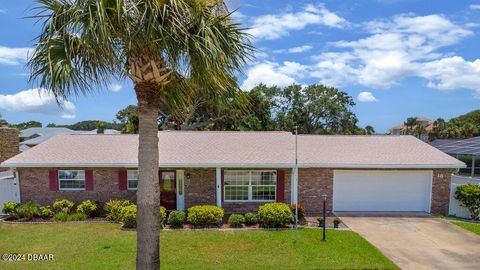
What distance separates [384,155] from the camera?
1538 centimetres

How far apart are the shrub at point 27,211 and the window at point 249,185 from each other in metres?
8.51

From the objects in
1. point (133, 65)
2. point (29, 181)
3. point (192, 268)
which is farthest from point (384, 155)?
point (29, 181)

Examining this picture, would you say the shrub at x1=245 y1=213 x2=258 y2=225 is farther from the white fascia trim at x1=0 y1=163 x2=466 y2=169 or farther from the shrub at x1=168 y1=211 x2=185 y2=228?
the shrub at x1=168 y1=211 x2=185 y2=228

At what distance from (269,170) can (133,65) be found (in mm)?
10563

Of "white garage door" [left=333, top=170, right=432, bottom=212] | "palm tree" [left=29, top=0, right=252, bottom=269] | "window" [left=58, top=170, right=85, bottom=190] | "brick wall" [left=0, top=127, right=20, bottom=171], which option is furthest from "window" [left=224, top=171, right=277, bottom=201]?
"brick wall" [left=0, top=127, right=20, bottom=171]

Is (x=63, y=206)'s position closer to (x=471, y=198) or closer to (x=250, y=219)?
(x=250, y=219)

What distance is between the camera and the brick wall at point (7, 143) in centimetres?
1935

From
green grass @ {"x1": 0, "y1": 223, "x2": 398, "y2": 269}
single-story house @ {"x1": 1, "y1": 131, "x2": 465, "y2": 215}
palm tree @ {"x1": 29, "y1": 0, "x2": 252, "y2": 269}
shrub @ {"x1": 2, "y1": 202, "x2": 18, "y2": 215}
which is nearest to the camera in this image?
palm tree @ {"x1": 29, "y1": 0, "x2": 252, "y2": 269}

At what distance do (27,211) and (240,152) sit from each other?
9.92m

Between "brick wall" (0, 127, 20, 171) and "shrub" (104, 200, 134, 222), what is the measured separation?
11.2 m

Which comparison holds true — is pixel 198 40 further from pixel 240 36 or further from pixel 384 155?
pixel 384 155

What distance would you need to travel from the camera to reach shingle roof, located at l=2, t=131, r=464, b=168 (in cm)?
1412

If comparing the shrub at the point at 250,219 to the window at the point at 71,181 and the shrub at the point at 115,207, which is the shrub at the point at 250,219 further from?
the window at the point at 71,181

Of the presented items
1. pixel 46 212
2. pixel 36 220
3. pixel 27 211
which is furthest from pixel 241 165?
pixel 27 211
